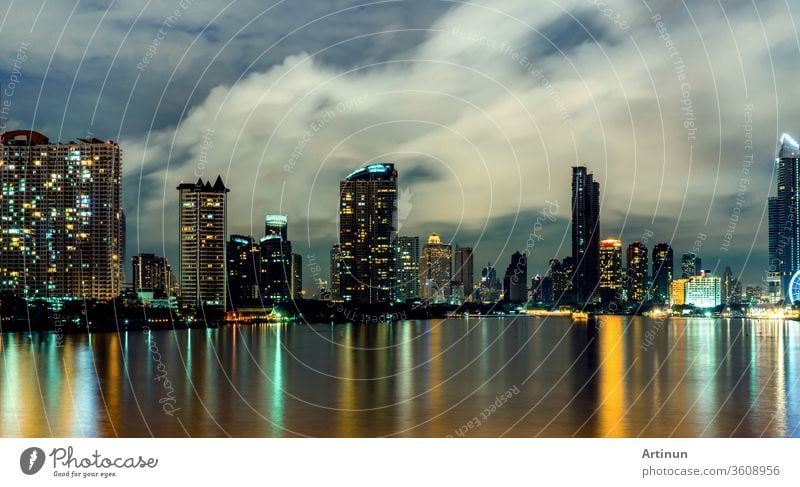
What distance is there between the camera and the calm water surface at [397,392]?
1762cm

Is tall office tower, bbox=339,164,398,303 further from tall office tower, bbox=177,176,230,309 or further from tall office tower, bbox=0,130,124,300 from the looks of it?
tall office tower, bbox=0,130,124,300

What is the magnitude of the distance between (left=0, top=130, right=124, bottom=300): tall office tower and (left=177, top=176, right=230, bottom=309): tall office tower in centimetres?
1225

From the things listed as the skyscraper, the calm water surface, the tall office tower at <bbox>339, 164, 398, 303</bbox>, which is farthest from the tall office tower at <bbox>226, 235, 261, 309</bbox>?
the calm water surface

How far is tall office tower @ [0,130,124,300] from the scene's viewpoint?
63.2 metres

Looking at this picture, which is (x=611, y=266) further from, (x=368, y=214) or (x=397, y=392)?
(x=397, y=392)

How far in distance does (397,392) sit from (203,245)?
6386 cm

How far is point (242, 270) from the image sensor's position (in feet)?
332

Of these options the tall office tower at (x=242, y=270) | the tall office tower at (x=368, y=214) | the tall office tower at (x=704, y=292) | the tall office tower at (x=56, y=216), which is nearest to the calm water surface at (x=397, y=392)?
the tall office tower at (x=56, y=216)

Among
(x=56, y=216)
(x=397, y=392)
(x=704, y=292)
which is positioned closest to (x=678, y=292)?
(x=704, y=292)

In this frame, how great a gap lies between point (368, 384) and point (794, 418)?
1150 cm

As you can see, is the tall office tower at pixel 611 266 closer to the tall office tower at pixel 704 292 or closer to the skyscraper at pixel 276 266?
the tall office tower at pixel 704 292

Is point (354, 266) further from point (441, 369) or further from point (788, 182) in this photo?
point (441, 369)
